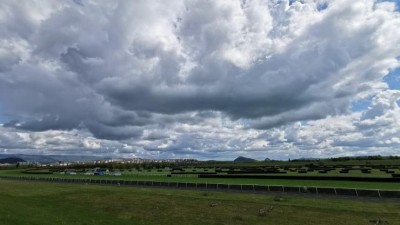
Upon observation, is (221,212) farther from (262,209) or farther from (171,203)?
(171,203)

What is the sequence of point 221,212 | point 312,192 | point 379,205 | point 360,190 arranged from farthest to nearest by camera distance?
point 312,192
point 360,190
point 379,205
point 221,212

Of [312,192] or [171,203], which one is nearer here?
[171,203]

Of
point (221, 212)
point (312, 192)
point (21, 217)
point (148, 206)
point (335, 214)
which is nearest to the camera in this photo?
point (21, 217)

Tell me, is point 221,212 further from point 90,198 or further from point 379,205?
point 90,198

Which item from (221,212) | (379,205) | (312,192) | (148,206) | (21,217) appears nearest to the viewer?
(21,217)

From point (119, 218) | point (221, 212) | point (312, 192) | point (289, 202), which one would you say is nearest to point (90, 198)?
point (119, 218)

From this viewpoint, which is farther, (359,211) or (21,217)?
(359,211)

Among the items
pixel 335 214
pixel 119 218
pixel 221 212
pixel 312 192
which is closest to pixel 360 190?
pixel 312 192

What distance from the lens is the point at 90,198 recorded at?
44.8 m

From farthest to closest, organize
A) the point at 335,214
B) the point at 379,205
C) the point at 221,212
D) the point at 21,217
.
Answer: the point at 379,205, the point at 221,212, the point at 335,214, the point at 21,217

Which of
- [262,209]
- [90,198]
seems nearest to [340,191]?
[262,209]

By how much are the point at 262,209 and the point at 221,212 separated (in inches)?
137

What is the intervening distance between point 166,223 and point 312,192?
23014mm

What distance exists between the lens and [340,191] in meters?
42.5
